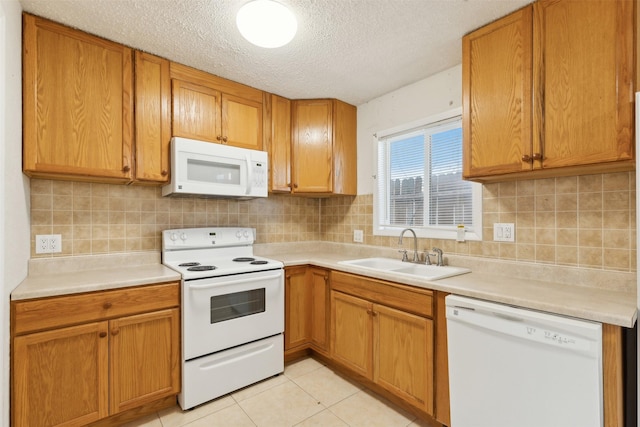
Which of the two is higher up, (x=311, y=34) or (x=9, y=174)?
(x=311, y=34)

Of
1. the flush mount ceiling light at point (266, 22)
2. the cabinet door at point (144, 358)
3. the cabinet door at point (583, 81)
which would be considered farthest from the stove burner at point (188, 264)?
the cabinet door at point (583, 81)

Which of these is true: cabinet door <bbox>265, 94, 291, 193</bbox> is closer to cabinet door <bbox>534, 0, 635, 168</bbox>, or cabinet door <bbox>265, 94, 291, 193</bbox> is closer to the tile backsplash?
the tile backsplash

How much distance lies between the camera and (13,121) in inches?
59.9

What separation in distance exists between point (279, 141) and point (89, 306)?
6.03 ft

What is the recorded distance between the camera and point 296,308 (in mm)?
2543

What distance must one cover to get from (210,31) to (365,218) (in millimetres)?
1903

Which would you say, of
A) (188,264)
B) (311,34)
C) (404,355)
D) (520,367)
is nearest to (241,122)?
(311,34)

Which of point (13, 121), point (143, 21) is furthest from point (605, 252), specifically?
point (13, 121)

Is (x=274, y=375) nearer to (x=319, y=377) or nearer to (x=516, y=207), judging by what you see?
(x=319, y=377)

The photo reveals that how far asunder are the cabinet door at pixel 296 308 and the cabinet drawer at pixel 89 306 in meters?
0.86

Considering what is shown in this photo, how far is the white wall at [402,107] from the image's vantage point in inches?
90.0

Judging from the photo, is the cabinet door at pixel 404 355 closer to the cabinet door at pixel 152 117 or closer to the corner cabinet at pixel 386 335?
the corner cabinet at pixel 386 335

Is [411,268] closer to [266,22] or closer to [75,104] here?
[266,22]

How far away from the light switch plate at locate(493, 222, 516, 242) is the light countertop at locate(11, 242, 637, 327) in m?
0.14
